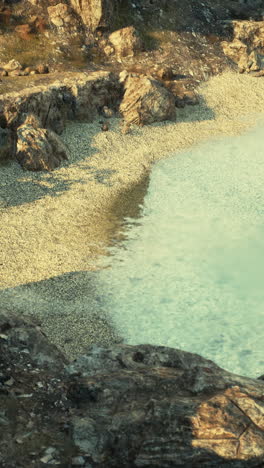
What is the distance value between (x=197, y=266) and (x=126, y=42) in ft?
103

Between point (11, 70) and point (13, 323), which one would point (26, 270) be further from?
point (11, 70)

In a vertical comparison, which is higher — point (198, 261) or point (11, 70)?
point (11, 70)

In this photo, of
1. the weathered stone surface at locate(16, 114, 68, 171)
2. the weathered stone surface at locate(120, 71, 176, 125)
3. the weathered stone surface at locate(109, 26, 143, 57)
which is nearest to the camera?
the weathered stone surface at locate(16, 114, 68, 171)

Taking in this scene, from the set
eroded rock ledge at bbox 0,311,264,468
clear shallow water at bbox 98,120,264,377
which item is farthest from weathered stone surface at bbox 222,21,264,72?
eroded rock ledge at bbox 0,311,264,468

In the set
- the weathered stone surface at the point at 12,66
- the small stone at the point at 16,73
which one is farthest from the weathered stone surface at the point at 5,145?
the weathered stone surface at the point at 12,66

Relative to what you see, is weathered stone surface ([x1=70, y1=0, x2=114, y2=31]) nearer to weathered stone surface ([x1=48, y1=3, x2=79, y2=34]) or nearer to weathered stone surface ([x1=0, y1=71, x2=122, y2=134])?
weathered stone surface ([x1=48, y1=3, x2=79, y2=34])

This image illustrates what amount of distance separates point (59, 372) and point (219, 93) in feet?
135

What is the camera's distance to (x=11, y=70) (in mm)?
49688

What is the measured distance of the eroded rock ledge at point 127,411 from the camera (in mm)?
14609

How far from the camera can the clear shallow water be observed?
88.8 ft

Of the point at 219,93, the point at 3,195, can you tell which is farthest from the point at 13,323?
the point at 219,93

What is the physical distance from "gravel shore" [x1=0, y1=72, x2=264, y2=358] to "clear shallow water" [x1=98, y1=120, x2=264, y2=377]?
1.29 meters

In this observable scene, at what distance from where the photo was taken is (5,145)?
41.4 m

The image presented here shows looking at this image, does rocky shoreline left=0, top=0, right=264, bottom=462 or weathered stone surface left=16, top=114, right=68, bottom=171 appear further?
weathered stone surface left=16, top=114, right=68, bottom=171
